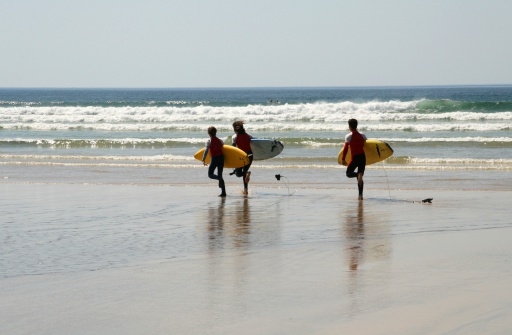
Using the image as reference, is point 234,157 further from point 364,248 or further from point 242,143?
point 364,248

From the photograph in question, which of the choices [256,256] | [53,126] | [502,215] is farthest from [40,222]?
[53,126]

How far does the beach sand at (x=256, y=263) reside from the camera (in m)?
5.86

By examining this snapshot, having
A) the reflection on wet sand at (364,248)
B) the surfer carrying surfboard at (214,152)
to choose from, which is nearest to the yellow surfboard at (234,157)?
the surfer carrying surfboard at (214,152)

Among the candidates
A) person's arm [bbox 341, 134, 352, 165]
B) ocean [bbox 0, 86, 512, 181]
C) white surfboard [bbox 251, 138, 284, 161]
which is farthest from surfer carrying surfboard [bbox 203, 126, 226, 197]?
ocean [bbox 0, 86, 512, 181]

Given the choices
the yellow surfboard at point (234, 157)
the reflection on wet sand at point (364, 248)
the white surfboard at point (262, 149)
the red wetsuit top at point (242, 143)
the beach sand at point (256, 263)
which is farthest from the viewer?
the white surfboard at point (262, 149)

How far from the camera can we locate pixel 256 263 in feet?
25.8

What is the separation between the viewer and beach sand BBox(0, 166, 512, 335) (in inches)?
231

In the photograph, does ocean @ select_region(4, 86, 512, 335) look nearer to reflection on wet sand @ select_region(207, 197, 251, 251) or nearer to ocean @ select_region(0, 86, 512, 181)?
reflection on wet sand @ select_region(207, 197, 251, 251)

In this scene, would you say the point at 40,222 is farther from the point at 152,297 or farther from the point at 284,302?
the point at 284,302

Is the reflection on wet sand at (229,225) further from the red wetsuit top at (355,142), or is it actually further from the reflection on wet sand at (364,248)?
the red wetsuit top at (355,142)

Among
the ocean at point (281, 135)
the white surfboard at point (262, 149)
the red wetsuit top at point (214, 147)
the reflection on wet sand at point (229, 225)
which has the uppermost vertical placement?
the red wetsuit top at point (214, 147)

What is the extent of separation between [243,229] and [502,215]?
3.71 meters

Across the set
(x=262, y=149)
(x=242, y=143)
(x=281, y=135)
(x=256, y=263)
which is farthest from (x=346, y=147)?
(x=281, y=135)

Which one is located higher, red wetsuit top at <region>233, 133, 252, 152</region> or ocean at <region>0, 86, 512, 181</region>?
red wetsuit top at <region>233, 133, 252, 152</region>
